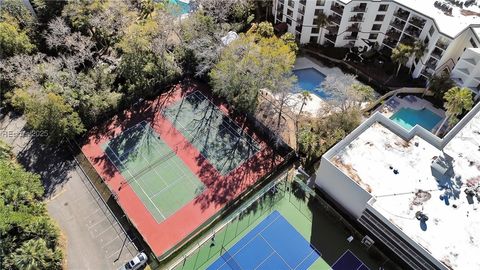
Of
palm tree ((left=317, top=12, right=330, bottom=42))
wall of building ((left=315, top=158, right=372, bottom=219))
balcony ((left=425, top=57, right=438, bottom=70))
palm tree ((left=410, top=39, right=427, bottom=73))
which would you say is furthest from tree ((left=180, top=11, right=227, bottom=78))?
balcony ((left=425, top=57, right=438, bottom=70))

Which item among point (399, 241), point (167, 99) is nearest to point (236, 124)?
point (167, 99)

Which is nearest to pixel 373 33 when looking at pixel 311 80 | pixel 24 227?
pixel 311 80

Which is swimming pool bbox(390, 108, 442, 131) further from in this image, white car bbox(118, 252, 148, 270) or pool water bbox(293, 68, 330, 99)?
white car bbox(118, 252, 148, 270)

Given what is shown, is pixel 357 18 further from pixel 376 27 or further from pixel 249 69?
pixel 249 69

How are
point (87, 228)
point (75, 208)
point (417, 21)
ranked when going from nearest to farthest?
point (87, 228), point (75, 208), point (417, 21)

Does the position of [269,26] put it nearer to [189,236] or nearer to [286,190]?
[286,190]
